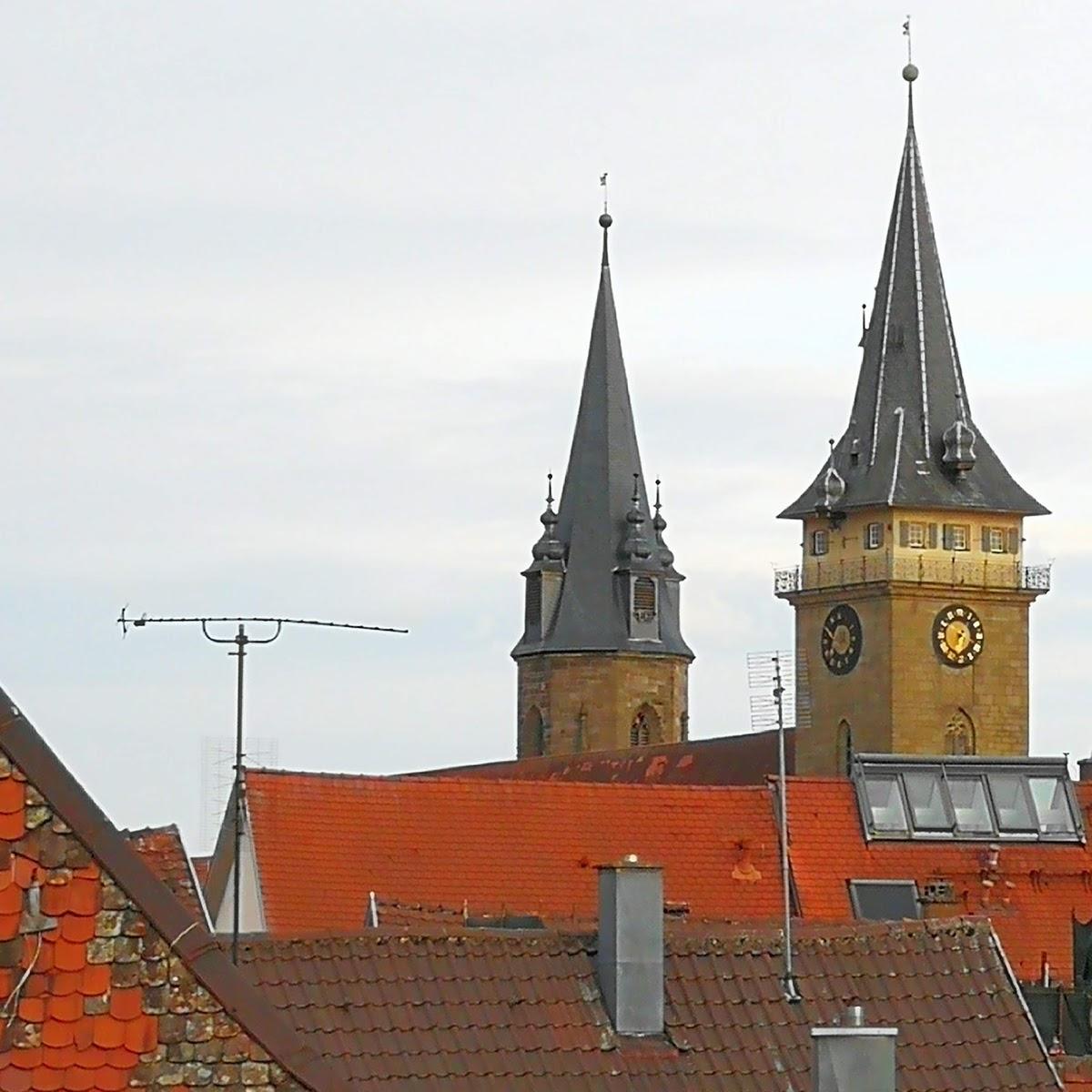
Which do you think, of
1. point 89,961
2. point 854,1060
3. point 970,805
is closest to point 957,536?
point 970,805

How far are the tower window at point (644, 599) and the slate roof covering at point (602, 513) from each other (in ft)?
1.35

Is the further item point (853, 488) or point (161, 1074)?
point (853, 488)

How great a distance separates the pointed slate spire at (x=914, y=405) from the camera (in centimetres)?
10175

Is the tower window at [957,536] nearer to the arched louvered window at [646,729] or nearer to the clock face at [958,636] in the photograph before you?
the clock face at [958,636]

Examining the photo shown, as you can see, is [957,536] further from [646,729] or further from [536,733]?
[536,733]

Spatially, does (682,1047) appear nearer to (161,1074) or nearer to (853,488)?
(161,1074)

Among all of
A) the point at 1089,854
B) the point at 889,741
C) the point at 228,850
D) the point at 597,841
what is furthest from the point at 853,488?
the point at 228,850

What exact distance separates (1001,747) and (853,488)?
7863 millimetres

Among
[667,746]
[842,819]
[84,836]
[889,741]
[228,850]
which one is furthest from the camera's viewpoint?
[667,746]

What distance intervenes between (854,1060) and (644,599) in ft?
361

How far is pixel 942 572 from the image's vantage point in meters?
102

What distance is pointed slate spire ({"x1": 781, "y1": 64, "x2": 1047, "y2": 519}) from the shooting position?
10175 centimetres

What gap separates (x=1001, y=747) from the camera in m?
101

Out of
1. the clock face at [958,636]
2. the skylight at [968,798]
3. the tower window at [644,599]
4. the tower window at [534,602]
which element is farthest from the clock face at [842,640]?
the skylight at [968,798]
